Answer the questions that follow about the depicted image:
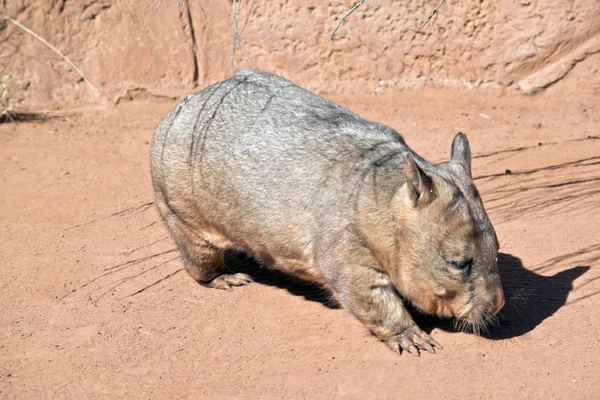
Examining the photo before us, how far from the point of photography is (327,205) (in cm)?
492

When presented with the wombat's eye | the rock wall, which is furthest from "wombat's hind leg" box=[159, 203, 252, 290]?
the rock wall

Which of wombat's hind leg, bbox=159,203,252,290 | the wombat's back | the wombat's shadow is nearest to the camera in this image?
the wombat's shadow

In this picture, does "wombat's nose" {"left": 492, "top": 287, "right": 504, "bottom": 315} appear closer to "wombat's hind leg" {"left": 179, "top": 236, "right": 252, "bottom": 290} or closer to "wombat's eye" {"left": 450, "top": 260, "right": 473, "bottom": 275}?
"wombat's eye" {"left": 450, "top": 260, "right": 473, "bottom": 275}

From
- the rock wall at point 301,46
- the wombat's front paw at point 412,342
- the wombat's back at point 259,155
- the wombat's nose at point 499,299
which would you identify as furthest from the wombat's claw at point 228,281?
the rock wall at point 301,46

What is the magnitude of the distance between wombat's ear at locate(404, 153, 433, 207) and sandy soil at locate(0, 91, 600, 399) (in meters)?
0.92

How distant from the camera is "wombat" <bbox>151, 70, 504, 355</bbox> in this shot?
452 centimetres

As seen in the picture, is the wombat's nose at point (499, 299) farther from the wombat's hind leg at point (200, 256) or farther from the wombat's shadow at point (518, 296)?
the wombat's hind leg at point (200, 256)

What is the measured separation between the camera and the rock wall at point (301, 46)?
9070 millimetres

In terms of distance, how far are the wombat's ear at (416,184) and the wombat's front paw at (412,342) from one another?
2.64 feet

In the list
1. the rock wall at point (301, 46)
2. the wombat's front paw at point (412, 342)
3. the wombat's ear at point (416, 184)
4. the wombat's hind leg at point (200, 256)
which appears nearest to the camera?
the wombat's ear at point (416, 184)

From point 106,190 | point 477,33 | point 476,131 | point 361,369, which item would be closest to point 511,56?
point 477,33

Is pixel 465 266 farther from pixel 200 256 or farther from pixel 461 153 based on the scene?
pixel 200 256

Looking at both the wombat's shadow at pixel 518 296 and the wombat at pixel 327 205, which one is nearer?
the wombat at pixel 327 205

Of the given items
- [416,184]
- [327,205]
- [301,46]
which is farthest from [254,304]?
[301,46]
